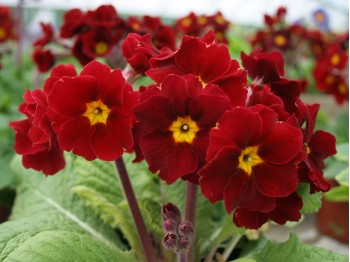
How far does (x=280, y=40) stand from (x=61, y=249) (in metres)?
2.03

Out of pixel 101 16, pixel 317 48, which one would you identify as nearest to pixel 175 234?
pixel 101 16

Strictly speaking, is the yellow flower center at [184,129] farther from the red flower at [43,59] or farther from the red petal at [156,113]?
the red flower at [43,59]

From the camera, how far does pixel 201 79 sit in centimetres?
82

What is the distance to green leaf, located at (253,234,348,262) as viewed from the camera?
0.96m

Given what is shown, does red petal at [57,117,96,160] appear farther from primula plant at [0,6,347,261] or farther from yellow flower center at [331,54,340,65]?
yellow flower center at [331,54,340,65]

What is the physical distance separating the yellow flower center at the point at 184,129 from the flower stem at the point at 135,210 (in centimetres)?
17

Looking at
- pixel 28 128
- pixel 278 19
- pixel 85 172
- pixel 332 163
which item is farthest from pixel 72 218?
pixel 278 19

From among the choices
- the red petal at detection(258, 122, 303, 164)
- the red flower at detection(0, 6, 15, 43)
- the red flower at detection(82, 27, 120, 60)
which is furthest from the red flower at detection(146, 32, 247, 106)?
the red flower at detection(0, 6, 15, 43)

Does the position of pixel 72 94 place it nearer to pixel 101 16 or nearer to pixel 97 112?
pixel 97 112

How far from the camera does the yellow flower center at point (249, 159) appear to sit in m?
0.74

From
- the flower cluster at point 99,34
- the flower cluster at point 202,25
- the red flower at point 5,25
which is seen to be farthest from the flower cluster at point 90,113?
the red flower at point 5,25

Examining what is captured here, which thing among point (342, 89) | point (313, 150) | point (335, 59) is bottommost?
point (342, 89)

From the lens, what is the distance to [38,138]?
86 centimetres

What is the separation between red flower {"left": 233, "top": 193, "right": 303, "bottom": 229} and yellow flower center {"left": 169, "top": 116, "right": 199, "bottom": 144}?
13 centimetres
